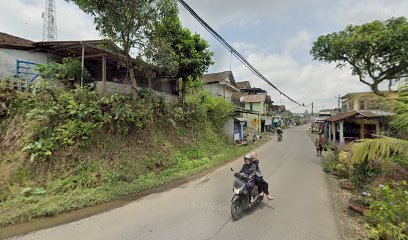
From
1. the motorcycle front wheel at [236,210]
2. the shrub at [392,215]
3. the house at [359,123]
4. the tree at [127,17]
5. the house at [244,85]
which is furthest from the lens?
the house at [244,85]

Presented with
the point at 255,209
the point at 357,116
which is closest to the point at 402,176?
the point at 255,209

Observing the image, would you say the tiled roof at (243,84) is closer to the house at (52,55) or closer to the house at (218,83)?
the house at (218,83)

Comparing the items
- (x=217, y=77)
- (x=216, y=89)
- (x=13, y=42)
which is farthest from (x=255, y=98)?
(x=13, y=42)

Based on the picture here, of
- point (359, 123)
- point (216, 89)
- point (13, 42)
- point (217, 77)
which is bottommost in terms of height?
point (359, 123)

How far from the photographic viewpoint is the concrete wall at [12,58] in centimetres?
1157

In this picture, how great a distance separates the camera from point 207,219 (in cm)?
514

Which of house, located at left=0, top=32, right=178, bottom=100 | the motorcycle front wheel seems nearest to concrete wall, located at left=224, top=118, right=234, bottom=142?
house, located at left=0, top=32, right=178, bottom=100

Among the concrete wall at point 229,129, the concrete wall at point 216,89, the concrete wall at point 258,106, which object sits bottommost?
the concrete wall at point 229,129

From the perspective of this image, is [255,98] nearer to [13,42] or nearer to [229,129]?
[229,129]

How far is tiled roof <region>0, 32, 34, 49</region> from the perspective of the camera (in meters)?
11.8

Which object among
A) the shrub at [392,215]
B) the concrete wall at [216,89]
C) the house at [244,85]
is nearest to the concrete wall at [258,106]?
the house at [244,85]

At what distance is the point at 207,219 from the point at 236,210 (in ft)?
2.45

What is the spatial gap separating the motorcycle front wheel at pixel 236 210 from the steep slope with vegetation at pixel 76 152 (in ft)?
11.5

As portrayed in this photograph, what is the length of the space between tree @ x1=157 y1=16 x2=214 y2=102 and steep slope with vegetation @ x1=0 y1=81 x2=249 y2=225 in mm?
3685
